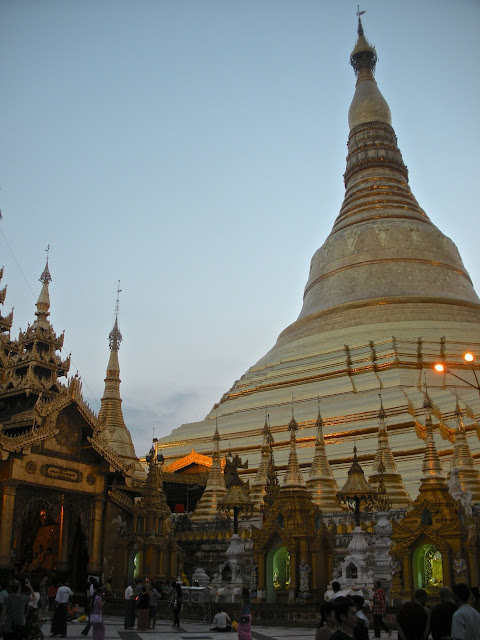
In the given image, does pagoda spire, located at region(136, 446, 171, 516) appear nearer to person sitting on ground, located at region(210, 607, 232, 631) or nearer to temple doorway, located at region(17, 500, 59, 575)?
temple doorway, located at region(17, 500, 59, 575)

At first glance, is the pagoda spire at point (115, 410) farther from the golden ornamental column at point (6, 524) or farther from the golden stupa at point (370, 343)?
the golden ornamental column at point (6, 524)

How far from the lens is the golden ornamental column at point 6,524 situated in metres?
13.6

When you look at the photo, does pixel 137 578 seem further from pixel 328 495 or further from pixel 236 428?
pixel 236 428

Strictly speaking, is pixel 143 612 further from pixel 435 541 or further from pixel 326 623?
pixel 326 623

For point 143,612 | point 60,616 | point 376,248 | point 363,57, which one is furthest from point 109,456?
point 363,57

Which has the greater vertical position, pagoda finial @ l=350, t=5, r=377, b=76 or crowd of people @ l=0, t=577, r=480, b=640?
pagoda finial @ l=350, t=5, r=377, b=76

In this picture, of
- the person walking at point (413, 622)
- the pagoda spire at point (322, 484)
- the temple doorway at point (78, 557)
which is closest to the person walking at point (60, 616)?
the person walking at point (413, 622)

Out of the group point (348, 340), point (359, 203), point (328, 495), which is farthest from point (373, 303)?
point (328, 495)

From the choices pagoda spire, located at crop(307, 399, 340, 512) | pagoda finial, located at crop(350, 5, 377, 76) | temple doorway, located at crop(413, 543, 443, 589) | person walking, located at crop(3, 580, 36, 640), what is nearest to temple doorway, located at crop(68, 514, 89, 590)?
pagoda spire, located at crop(307, 399, 340, 512)

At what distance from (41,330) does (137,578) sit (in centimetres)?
710

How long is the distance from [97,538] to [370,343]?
534 inches

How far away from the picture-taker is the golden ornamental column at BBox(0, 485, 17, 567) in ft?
44.5

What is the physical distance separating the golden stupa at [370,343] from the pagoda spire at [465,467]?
150mm

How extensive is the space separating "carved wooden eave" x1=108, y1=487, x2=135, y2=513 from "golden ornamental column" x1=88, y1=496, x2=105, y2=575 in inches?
9.9
